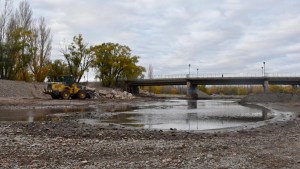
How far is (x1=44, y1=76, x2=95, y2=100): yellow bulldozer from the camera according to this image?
2008 inches

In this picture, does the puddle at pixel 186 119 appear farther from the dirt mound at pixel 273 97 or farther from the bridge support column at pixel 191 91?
the bridge support column at pixel 191 91

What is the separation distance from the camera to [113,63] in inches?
3538

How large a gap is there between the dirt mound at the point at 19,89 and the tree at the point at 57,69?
55.3ft

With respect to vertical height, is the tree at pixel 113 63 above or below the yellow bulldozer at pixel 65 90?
above

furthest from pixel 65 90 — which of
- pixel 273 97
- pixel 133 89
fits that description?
pixel 133 89

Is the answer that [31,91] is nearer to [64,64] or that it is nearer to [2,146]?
[64,64]

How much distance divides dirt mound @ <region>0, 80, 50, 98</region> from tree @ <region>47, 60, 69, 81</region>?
16.8m

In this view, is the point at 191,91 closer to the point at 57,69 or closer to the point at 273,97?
the point at 273,97

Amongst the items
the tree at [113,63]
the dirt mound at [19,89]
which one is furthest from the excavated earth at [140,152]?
the tree at [113,63]

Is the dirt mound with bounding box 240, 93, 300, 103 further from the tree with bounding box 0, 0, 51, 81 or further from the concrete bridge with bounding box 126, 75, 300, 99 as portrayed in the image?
the tree with bounding box 0, 0, 51, 81

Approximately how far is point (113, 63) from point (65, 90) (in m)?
38.7

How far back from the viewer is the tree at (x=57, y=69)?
80.3 metres

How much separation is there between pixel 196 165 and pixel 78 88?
48312 mm

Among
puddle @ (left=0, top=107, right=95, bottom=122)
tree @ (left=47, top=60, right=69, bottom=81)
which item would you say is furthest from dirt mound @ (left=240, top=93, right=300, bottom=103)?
puddle @ (left=0, top=107, right=95, bottom=122)
